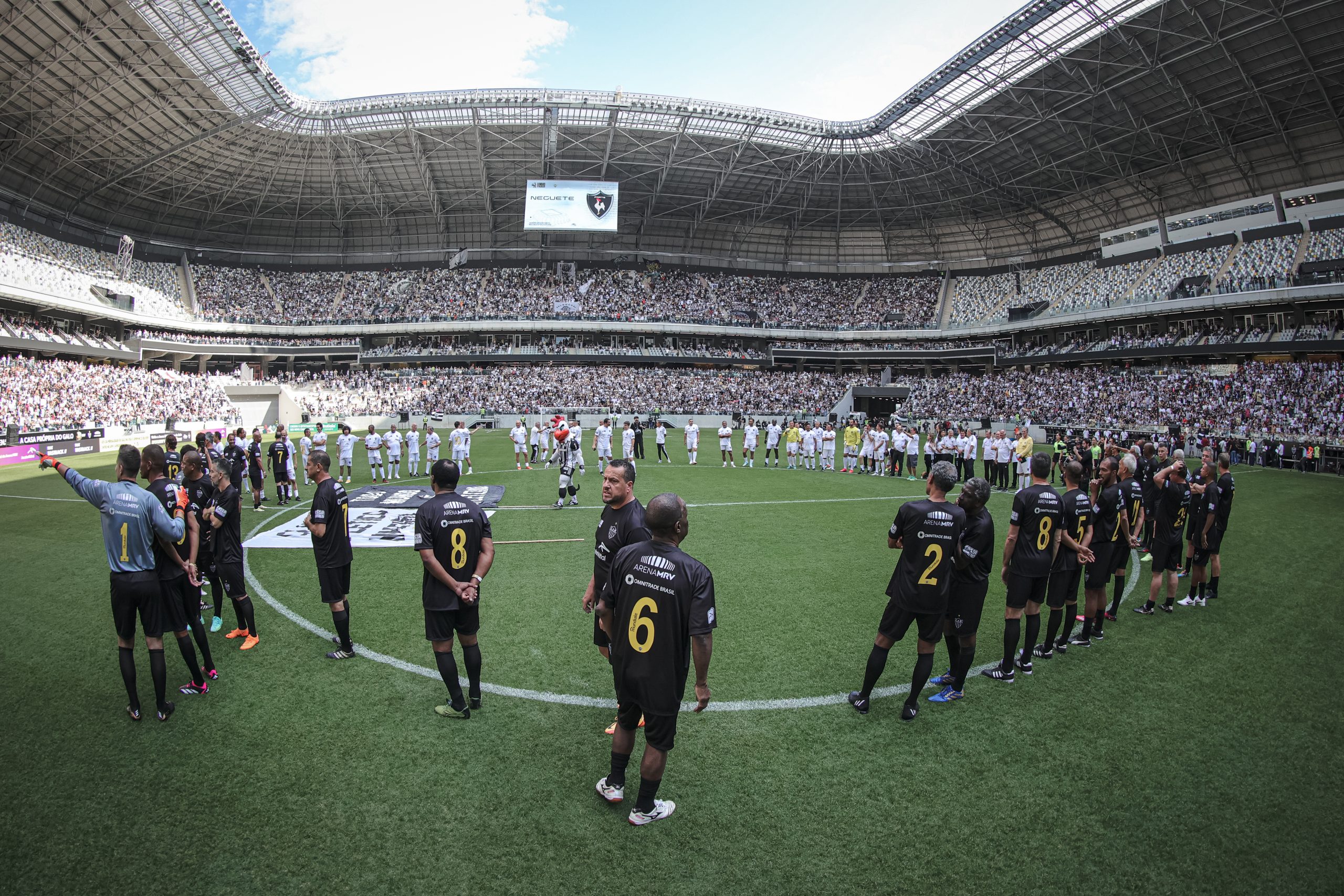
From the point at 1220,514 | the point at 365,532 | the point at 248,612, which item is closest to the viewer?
the point at 248,612

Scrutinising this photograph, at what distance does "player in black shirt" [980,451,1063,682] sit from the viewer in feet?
20.0

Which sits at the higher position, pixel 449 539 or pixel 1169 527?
pixel 449 539

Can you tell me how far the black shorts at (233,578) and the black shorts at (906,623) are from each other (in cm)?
665

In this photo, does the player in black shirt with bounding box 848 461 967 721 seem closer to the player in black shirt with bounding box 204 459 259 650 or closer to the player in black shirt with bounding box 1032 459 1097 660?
the player in black shirt with bounding box 1032 459 1097 660

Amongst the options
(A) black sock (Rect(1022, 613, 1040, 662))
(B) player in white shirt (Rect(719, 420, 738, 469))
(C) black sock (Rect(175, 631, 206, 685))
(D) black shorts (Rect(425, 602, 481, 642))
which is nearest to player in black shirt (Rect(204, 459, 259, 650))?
(C) black sock (Rect(175, 631, 206, 685))

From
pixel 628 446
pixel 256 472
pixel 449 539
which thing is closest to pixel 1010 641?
pixel 449 539

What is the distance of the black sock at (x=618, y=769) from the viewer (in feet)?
13.5

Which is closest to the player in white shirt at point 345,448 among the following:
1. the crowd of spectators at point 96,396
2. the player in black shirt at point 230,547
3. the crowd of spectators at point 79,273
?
the player in black shirt at point 230,547

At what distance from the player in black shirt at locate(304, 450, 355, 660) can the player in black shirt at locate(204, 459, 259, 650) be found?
1.26m

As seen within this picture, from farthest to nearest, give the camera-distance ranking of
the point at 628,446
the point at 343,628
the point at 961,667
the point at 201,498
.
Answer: the point at 628,446, the point at 201,498, the point at 343,628, the point at 961,667

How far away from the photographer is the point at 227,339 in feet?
185

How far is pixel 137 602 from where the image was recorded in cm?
516

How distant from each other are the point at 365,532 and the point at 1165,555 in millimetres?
13163

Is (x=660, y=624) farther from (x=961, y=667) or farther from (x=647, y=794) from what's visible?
(x=961, y=667)
